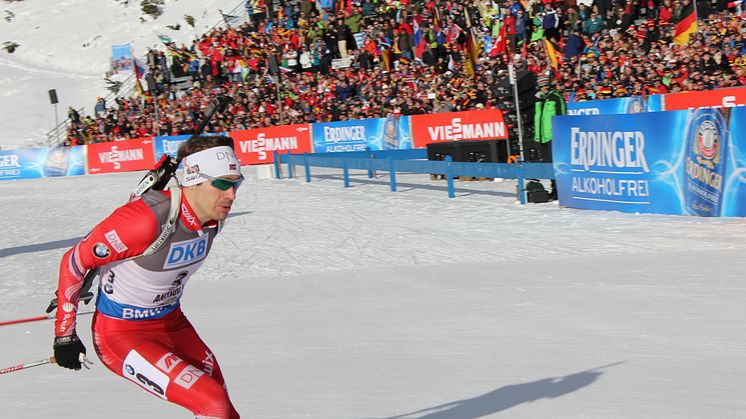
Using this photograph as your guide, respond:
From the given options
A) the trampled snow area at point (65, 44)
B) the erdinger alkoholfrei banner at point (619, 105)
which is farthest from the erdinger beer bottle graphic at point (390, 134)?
the trampled snow area at point (65, 44)

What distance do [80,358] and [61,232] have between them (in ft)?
44.7

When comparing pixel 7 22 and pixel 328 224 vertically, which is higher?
pixel 7 22

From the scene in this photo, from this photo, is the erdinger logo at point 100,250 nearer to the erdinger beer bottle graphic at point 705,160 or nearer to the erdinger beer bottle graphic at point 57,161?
the erdinger beer bottle graphic at point 705,160

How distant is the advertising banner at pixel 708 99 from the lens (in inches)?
776

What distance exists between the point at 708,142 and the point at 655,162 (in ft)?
3.45

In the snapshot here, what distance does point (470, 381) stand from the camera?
6.02m

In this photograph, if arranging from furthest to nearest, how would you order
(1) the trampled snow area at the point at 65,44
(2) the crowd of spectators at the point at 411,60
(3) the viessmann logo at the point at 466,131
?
(1) the trampled snow area at the point at 65,44 < (3) the viessmann logo at the point at 466,131 < (2) the crowd of spectators at the point at 411,60

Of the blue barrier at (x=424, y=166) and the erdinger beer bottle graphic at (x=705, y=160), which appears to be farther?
the blue barrier at (x=424, y=166)

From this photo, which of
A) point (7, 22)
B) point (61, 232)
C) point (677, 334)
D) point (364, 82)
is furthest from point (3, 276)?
point (7, 22)

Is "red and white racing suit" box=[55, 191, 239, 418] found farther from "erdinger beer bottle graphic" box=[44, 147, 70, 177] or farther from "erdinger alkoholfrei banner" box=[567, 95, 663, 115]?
"erdinger beer bottle graphic" box=[44, 147, 70, 177]

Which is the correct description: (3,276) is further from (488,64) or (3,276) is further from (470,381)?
(488,64)

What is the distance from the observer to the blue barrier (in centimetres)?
1633

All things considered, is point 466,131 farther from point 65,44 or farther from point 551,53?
point 65,44

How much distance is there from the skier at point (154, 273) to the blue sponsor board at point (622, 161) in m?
10.4
